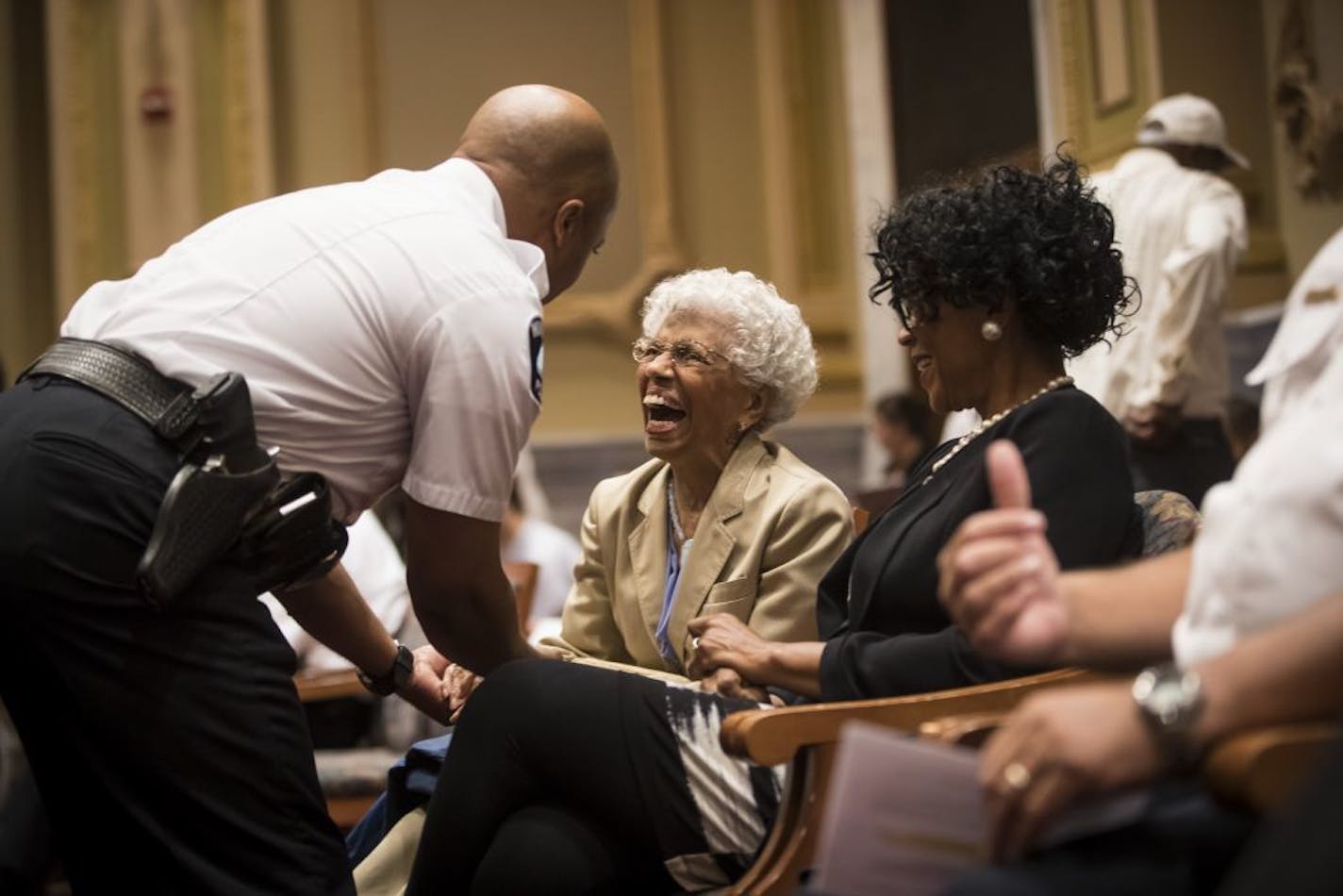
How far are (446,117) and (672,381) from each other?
17.6 ft

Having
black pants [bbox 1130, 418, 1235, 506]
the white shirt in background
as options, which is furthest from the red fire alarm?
black pants [bbox 1130, 418, 1235, 506]

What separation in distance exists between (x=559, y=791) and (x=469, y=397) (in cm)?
50

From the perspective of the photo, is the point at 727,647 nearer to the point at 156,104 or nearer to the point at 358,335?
the point at 358,335

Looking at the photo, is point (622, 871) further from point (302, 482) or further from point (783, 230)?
point (783, 230)

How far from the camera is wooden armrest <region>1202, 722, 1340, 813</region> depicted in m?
1.30

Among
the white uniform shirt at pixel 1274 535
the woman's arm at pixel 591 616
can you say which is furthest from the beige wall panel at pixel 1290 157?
the white uniform shirt at pixel 1274 535

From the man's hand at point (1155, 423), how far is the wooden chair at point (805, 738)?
8.84 feet

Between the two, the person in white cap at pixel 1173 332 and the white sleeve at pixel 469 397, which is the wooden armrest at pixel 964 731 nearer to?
the white sleeve at pixel 469 397

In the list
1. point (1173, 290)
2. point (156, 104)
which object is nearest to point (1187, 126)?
point (1173, 290)

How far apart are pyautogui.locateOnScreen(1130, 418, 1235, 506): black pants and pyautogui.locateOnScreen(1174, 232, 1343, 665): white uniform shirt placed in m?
3.17

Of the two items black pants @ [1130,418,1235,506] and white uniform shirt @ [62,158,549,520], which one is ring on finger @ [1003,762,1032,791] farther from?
black pants @ [1130,418,1235,506]

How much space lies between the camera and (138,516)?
2059 millimetres

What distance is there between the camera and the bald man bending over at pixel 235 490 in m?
2.05

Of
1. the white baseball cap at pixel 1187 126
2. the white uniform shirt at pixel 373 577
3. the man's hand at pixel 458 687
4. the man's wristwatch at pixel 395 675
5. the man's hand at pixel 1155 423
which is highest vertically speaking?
the white baseball cap at pixel 1187 126
